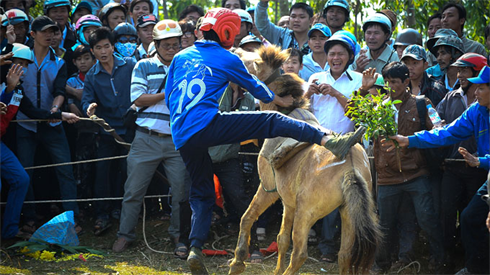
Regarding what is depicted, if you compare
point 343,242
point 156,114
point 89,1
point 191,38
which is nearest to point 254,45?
point 191,38

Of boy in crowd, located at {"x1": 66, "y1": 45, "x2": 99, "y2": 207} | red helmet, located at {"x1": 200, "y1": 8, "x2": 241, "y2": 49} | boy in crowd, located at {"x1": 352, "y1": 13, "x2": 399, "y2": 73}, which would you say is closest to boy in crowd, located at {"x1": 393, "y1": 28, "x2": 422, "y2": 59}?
boy in crowd, located at {"x1": 352, "y1": 13, "x2": 399, "y2": 73}

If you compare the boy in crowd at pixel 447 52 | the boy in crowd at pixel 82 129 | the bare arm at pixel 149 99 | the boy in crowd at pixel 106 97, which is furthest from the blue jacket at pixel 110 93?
the boy in crowd at pixel 447 52

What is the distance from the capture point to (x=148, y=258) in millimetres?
7535

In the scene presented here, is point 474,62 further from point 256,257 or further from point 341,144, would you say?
point 256,257

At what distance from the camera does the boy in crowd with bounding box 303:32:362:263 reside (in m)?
7.39

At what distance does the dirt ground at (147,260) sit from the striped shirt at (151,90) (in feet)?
5.35

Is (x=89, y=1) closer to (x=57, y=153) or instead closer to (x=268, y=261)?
(x=57, y=153)

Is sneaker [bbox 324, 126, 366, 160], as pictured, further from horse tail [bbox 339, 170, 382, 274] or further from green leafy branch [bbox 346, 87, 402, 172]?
green leafy branch [bbox 346, 87, 402, 172]

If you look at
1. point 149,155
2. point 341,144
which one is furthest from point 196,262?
point 149,155

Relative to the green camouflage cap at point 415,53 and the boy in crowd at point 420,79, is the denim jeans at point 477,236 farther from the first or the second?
the green camouflage cap at point 415,53

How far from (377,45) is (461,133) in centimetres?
247

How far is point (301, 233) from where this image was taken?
19.2 feet

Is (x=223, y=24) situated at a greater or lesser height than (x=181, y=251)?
greater

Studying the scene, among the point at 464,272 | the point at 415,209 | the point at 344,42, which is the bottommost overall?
the point at 464,272
